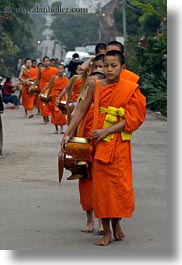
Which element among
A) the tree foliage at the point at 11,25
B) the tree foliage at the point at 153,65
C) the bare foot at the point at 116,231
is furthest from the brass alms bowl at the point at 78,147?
the tree foliage at the point at 11,25

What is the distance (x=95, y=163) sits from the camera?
7.42 meters

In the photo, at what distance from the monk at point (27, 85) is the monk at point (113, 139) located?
15.8 meters

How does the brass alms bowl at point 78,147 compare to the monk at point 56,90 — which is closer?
the brass alms bowl at point 78,147

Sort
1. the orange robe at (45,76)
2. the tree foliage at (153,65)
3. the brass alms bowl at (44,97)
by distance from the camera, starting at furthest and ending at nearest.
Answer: the tree foliage at (153,65) → the orange robe at (45,76) → the brass alms bowl at (44,97)

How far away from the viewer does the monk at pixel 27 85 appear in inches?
949

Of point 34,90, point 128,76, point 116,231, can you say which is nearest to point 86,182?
point 116,231

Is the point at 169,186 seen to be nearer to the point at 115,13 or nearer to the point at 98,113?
the point at 98,113

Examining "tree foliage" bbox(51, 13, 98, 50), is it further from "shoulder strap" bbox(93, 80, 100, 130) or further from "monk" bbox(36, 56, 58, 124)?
"shoulder strap" bbox(93, 80, 100, 130)

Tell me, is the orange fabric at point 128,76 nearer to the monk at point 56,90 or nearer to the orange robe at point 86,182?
the orange robe at point 86,182

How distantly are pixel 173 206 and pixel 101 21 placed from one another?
6199 centimetres

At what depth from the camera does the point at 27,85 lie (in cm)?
2386

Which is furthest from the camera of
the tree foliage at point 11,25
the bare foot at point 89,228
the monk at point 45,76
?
the tree foliage at point 11,25

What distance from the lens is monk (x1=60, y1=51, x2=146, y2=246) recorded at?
734 cm

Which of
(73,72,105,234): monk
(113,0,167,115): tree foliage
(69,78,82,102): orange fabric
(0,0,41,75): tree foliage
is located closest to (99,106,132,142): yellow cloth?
(73,72,105,234): monk
